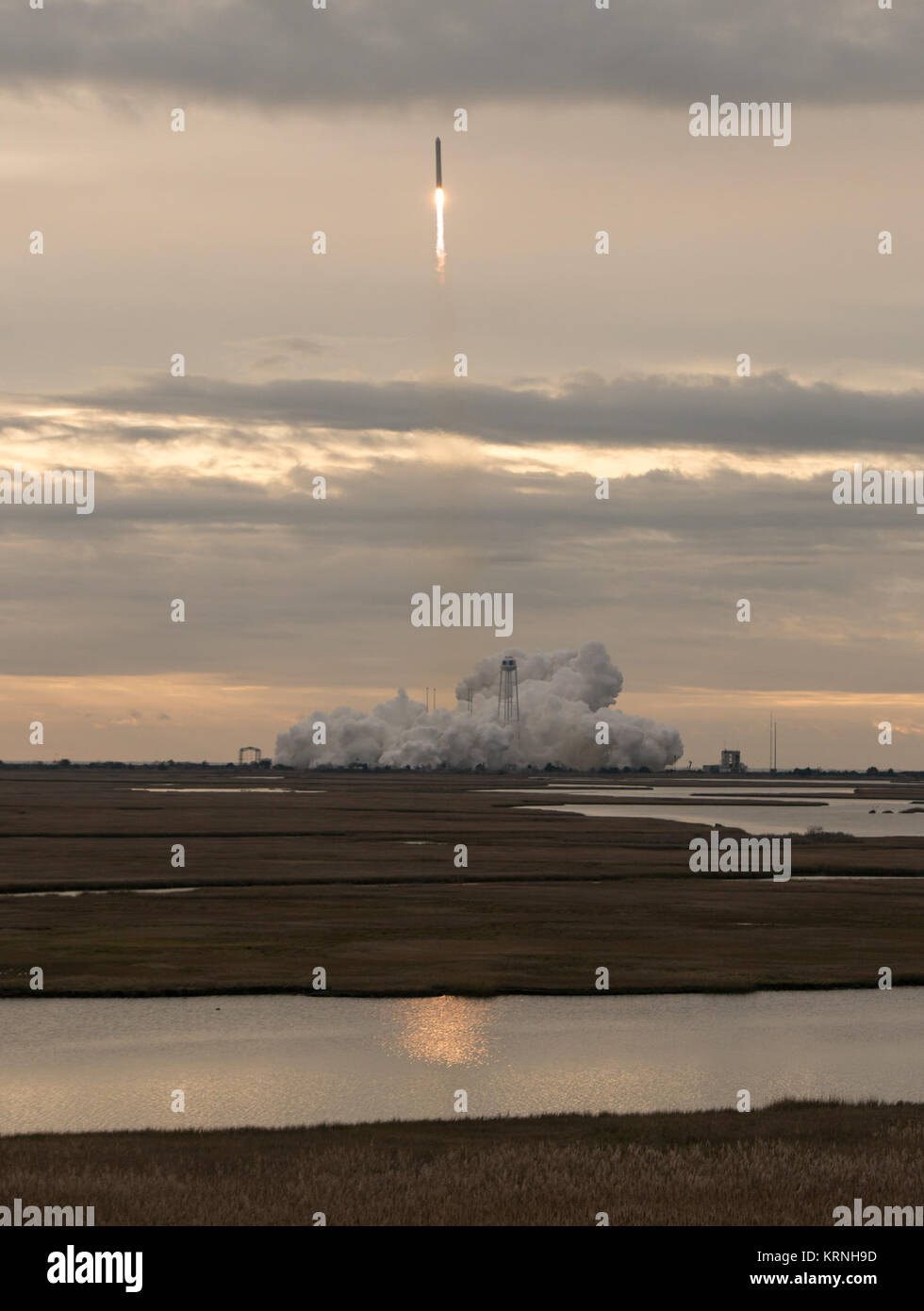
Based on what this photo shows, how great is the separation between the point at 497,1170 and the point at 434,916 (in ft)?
123

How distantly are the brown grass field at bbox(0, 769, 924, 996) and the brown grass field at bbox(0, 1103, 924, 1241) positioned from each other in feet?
54.1

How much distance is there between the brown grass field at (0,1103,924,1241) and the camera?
20.9m

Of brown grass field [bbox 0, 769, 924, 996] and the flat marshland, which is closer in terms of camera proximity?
the flat marshland

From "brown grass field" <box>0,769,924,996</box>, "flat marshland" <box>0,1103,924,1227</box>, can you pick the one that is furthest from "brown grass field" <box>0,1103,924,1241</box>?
"brown grass field" <box>0,769,924,996</box>

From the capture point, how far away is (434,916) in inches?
2379

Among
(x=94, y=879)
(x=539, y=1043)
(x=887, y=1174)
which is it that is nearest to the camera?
(x=887, y=1174)

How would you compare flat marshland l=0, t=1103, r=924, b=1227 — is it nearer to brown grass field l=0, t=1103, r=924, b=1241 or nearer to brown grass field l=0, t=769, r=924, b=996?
brown grass field l=0, t=1103, r=924, b=1241

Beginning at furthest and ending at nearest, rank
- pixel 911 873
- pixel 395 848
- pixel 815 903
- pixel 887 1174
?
pixel 395 848
pixel 911 873
pixel 815 903
pixel 887 1174

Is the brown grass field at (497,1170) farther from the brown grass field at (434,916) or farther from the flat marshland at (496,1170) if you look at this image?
the brown grass field at (434,916)

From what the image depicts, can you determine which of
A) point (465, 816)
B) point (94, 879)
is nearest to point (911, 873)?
point (94, 879)

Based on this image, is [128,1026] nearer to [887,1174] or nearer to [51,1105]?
[51,1105]
